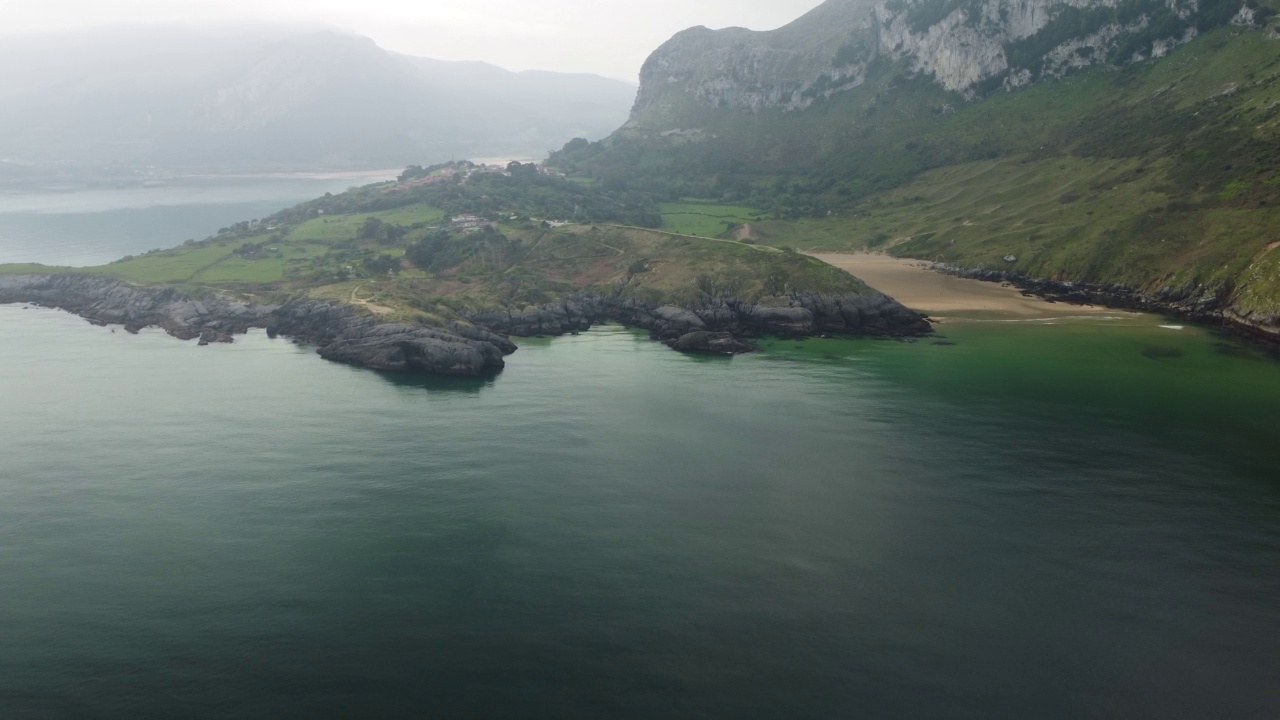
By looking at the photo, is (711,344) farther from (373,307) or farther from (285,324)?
(285,324)

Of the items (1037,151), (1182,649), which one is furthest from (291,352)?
(1037,151)

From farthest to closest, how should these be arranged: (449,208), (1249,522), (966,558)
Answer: (449,208) < (1249,522) < (966,558)

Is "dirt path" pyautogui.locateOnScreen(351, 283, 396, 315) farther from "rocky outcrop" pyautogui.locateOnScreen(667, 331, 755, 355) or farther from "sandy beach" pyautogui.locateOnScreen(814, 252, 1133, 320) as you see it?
"sandy beach" pyautogui.locateOnScreen(814, 252, 1133, 320)

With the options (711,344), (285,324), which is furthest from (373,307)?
(711,344)

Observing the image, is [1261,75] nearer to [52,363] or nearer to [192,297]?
[192,297]

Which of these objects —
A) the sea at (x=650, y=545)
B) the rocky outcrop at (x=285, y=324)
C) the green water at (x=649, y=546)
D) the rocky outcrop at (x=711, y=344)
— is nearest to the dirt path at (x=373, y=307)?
the rocky outcrop at (x=285, y=324)
